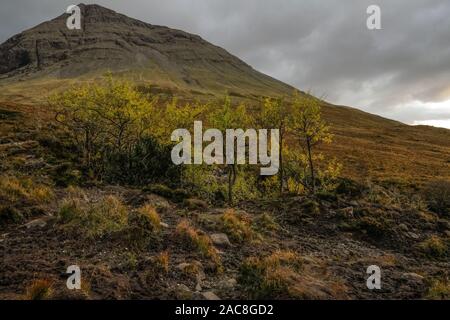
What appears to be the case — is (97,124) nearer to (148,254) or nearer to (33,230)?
(33,230)

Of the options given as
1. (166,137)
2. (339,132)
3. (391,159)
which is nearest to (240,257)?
(166,137)

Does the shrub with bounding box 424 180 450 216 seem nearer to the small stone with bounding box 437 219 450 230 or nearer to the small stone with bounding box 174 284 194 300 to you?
the small stone with bounding box 437 219 450 230

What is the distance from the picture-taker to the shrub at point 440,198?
2647 centimetres

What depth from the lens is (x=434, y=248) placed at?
17.1m

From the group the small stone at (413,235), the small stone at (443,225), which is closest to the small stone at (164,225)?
the small stone at (413,235)

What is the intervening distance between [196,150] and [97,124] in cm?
788

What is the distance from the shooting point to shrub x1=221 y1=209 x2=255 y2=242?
16281 millimetres

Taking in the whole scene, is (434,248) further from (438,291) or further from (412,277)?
(438,291)

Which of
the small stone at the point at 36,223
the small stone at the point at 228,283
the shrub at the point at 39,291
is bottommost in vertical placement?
the small stone at the point at 228,283

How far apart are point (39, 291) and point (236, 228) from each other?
8.63 metres

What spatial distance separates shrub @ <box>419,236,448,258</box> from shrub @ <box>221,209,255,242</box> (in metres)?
7.17

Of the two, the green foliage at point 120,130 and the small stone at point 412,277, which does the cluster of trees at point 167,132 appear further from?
the small stone at point 412,277

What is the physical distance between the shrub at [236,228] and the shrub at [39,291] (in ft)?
25.3

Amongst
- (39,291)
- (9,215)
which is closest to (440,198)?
(9,215)
